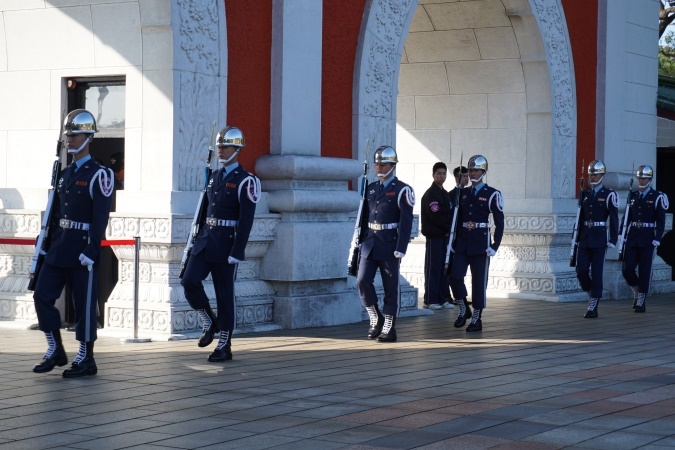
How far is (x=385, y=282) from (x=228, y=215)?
1.86 meters

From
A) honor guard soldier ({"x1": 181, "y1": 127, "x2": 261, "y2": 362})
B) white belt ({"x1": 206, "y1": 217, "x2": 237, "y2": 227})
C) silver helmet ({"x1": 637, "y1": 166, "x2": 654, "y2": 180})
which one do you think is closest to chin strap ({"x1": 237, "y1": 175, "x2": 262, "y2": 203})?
honor guard soldier ({"x1": 181, "y1": 127, "x2": 261, "y2": 362})

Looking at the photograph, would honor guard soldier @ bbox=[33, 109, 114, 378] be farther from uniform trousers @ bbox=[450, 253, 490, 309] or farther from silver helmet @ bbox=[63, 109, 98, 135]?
uniform trousers @ bbox=[450, 253, 490, 309]

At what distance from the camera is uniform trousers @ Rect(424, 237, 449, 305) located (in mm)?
13117

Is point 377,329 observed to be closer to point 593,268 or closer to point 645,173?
point 593,268

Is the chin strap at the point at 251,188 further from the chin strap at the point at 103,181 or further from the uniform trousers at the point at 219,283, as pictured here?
the chin strap at the point at 103,181

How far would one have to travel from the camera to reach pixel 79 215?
7691 mm

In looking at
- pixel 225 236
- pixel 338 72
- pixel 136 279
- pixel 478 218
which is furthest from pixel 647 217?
pixel 225 236

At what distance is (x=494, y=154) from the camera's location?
49.5 feet

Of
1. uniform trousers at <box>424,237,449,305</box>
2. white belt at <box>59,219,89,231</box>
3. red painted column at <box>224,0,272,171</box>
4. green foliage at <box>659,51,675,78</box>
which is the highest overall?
green foliage at <box>659,51,675,78</box>

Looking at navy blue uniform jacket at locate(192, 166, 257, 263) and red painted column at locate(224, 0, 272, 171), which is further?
red painted column at locate(224, 0, 272, 171)

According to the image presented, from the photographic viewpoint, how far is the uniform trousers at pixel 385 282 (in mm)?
9836

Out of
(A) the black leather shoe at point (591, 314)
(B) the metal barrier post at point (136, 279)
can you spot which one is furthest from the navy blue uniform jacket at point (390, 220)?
(A) the black leather shoe at point (591, 314)

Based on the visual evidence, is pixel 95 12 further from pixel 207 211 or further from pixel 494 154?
pixel 494 154

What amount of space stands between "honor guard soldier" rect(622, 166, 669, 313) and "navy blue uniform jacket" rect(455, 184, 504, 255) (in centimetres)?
325
